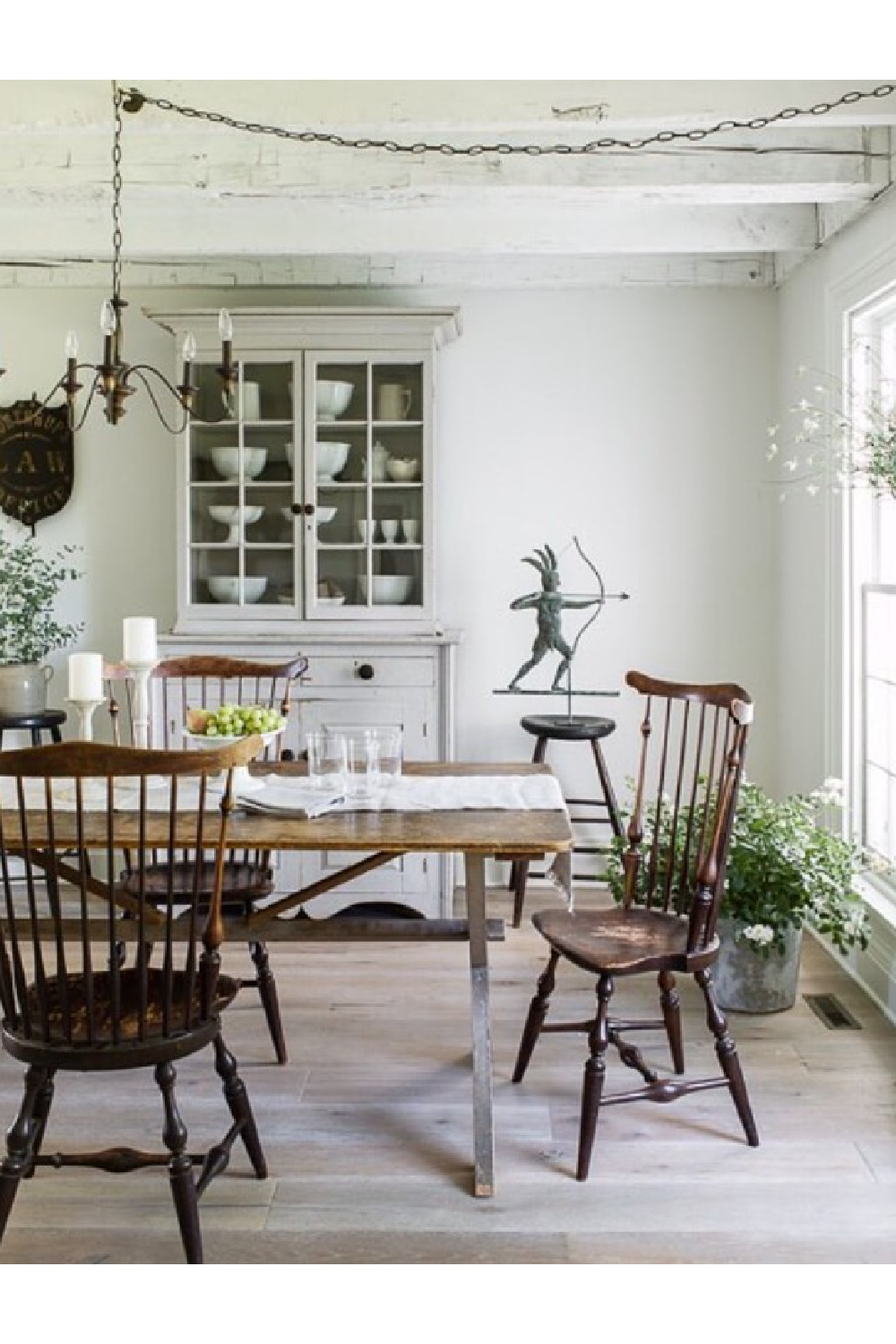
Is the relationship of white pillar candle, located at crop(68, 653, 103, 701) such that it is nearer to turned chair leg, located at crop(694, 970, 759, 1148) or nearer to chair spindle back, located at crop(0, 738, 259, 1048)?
chair spindle back, located at crop(0, 738, 259, 1048)

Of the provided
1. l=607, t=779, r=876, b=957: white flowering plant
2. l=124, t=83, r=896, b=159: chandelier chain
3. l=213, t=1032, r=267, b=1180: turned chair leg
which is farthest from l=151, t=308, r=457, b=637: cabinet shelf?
l=213, t=1032, r=267, b=1180: turned chair leg

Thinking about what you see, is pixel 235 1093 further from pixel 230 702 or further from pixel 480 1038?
pixel 230 702

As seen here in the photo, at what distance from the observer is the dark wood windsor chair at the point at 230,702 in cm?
335

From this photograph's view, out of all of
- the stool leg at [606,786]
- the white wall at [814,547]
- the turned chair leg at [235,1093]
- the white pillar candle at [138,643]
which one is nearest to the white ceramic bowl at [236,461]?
the stool leg at [606,786]

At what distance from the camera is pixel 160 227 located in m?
4.45

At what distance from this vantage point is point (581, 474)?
5215mm

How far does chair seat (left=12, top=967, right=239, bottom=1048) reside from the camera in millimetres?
2314

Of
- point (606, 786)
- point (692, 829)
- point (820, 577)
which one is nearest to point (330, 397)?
point (606, 786)

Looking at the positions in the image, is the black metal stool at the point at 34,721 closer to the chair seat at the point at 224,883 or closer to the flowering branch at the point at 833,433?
the chair seat at the point at 224,883

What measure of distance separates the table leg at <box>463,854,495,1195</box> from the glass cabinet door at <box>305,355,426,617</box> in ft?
6.94

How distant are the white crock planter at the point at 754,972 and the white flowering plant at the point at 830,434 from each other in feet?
4.32

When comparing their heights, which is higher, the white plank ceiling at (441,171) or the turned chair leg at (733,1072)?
the white plank ceiling at (441,171)

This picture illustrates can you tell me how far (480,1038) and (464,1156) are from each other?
311 mm
